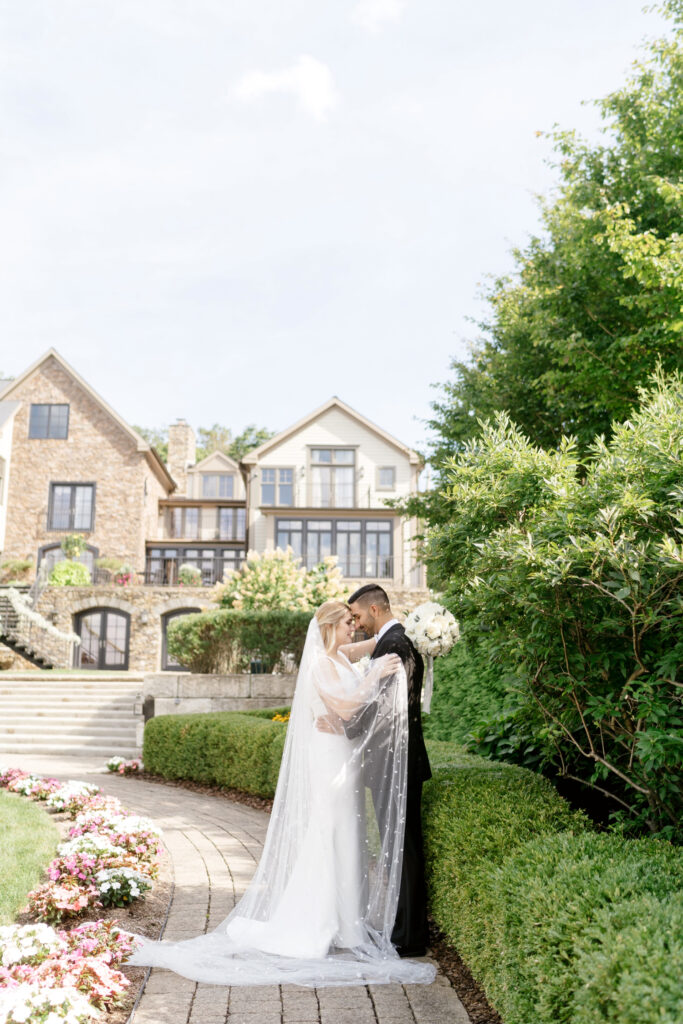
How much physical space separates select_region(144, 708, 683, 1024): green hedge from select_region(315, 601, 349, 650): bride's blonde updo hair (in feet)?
3.73

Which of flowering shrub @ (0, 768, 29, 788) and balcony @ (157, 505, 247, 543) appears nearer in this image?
flowering shrub @ (0, 768, 29, 788)

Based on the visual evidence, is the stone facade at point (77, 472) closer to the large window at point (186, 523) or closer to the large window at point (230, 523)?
the large window at point (186, 523)

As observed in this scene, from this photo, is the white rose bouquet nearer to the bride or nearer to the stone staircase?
the bride

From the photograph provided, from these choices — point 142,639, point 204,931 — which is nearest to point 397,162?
point 204,931

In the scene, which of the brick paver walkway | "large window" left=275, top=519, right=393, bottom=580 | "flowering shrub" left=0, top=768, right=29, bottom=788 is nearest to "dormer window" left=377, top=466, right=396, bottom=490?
"large window" left=275, top=519, right=393, bottom=580

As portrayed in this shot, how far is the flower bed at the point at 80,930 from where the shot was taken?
3.14m

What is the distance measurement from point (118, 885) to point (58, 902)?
2.08 feet

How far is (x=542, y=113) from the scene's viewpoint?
536 inches

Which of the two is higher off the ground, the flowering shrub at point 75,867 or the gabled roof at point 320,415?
the gabled roof at point 320,415

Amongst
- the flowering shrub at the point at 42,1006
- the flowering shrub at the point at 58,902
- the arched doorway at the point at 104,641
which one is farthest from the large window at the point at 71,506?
the flowering shrub at the point at 42,1006

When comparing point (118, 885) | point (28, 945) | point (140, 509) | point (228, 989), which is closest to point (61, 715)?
point (118, 885)

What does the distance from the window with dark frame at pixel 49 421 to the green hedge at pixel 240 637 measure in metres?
20.9

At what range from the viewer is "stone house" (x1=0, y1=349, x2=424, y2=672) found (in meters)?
29.0

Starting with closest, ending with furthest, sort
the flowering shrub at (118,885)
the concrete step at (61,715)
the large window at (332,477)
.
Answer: the flowering shrub at (118,885) < the concrete step at (61,715) < the large window at (332,477)
